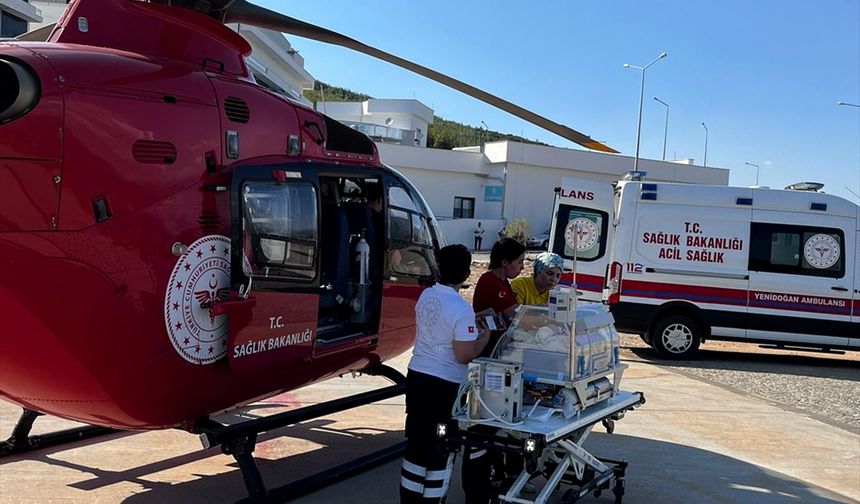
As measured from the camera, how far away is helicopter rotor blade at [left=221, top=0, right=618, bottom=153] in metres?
5.36

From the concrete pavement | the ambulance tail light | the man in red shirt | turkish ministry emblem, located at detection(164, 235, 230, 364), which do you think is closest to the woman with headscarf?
the man in red shirt

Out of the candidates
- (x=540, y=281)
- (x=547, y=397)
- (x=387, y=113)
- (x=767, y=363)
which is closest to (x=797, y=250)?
(x=767, y=363)

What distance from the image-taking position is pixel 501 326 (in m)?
4.82

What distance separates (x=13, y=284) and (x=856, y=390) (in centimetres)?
1070

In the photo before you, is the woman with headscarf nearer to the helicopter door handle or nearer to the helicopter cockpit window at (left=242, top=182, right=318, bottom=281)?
the helicopter cockpit window at (left=242, top=182, right=318, bottom=281)

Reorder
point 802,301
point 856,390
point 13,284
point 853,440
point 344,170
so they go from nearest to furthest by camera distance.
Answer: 1. point 13,284
2. point 344,170
3. point 853,440
4. point 856,390
5. point 802,301

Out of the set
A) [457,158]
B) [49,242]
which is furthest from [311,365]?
[457,158]

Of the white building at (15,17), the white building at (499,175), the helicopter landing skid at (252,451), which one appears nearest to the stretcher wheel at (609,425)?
the helicopter landing skid at (252,451)

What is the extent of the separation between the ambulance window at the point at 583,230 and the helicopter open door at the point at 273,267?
7.01 metres

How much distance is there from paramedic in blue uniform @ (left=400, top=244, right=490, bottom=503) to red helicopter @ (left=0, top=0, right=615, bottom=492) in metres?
1.01

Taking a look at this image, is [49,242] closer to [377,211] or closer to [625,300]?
[377,211]

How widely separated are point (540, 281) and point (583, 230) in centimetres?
619

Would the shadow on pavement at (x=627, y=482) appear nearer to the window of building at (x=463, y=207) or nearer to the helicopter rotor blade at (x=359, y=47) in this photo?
the helicopter rotor blade at (x=359, y=47)

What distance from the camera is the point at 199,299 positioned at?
404 centimetres
